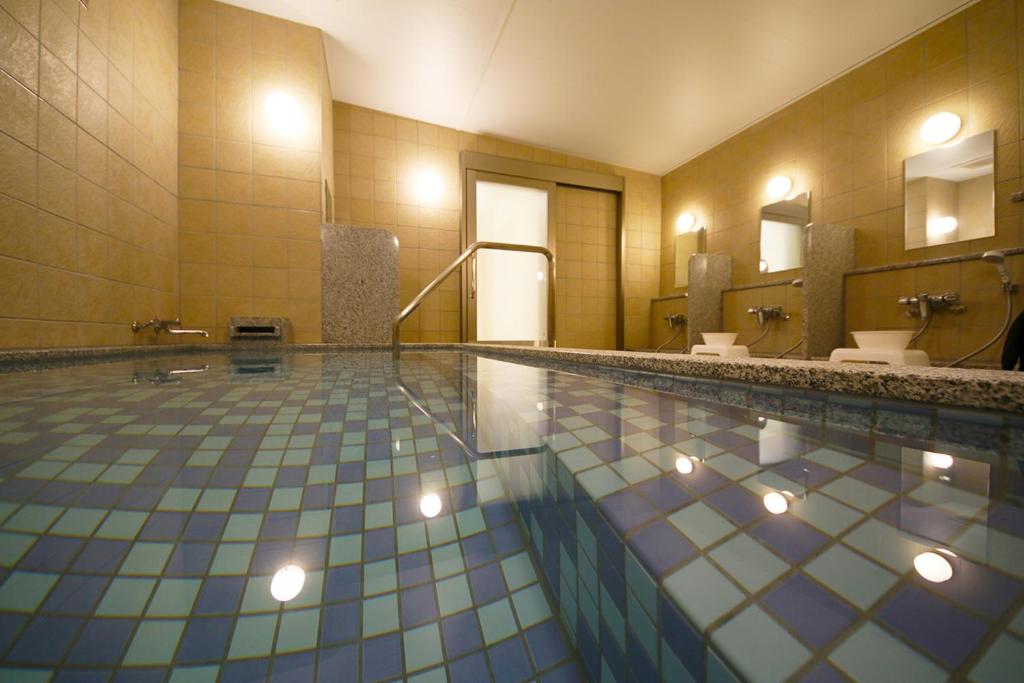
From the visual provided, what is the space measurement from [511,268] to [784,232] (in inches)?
118

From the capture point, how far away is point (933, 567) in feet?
1.01

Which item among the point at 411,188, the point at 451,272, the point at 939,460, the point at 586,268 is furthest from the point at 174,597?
the point at 586,268

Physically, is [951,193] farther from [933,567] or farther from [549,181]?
[933,567]

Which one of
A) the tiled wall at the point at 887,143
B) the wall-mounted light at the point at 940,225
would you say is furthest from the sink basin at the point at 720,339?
the wall-mounted light at the point at 940,225

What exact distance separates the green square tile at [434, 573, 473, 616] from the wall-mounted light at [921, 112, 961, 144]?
4.48 metres

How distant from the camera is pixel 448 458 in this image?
611mm

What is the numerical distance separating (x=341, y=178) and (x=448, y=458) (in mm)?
4156

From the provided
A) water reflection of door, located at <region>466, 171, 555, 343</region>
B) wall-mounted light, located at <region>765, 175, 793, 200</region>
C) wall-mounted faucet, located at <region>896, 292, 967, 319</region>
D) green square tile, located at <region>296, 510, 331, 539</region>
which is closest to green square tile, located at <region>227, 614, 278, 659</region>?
green square tile, located at <region>296, 510, 331, 539</region>

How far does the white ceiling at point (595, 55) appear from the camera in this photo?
278cm

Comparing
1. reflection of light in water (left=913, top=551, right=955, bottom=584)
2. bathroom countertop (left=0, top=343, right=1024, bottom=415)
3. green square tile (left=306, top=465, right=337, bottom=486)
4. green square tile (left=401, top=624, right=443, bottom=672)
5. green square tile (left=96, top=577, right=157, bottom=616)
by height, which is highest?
bathroom countertop (left=0, top=343, right=1024, bottom=415)

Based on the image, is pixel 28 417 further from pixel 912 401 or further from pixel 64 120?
pixel 64 120

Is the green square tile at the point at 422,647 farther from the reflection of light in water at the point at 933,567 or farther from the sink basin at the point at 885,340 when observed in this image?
the sink basin at the point at 885,340

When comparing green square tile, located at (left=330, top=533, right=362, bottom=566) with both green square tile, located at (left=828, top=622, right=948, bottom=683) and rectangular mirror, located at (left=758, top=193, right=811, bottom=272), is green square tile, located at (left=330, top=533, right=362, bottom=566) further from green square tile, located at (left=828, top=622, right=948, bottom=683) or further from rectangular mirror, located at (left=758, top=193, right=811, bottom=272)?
rectangular mirror, located at (left=758, top=193, right=811, bottom=272)

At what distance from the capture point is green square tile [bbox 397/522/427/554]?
39 centimetres
